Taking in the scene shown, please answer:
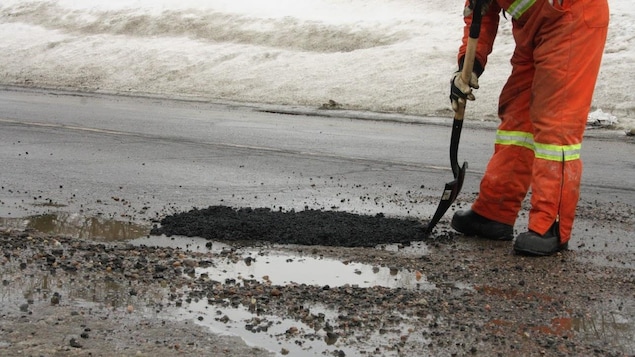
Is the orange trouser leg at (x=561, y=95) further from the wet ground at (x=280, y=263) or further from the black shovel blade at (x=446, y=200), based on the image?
the black shovel blade at (x=446, y=200)

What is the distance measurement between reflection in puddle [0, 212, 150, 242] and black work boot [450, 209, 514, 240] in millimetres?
1861

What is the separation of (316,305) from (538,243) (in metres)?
1.62

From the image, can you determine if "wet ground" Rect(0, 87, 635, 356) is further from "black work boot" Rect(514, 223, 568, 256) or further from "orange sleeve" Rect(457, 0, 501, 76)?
"orange sleeve" Rect(457, 0, 501, 76)

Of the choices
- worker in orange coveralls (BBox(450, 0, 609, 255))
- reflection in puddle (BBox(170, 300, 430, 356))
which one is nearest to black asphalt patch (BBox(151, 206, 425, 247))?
worker in orange coveralls (BBox(450, 0, 609, 255))

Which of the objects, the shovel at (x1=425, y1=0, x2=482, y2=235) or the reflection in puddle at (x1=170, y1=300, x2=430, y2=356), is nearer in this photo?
the reflection in puddle at (x1=170, y1=300, x2=430, y2=356)

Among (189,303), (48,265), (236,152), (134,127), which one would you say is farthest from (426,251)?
(134,127)

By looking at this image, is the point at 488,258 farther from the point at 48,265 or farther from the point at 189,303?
the point at 48,265

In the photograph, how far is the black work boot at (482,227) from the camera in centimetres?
554

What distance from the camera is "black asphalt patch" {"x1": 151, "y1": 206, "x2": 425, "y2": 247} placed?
5.20 m

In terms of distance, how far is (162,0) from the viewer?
22016 mm

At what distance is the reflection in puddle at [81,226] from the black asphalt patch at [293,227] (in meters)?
0.17

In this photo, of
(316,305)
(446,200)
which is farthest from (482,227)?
(316,305)

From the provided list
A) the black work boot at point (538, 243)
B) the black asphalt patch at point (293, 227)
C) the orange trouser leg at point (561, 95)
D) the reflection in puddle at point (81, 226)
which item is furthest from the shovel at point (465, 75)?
the reflection in puddle at point (81, 226)

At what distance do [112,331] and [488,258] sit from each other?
2.24 meters
